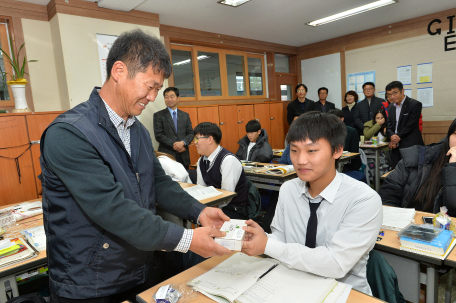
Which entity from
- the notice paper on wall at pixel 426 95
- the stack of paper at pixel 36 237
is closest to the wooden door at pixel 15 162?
the stack of paper at pixel 36 237

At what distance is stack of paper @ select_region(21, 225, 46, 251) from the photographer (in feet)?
5.58

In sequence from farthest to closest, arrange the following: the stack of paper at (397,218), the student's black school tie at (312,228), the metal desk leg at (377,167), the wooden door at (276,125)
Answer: the wooden door at (276,125) < the metal desk leg at (377,167) < the stack of paper at (397,218) < the student's black school tie at (312,228)

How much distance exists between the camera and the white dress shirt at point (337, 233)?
3.63ft

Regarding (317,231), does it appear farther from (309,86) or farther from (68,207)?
(309,86)

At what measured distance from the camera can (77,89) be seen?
13.2ft

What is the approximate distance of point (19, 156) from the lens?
3.34 metres

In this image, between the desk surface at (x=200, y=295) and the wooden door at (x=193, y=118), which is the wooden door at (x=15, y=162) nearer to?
the wooden door at (x=193, y=118)

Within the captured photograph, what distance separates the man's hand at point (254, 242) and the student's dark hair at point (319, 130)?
1.54 ft

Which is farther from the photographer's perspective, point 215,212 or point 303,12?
point 303,12

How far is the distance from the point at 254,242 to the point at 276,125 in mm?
6100

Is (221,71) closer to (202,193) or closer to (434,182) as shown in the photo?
(202,193)

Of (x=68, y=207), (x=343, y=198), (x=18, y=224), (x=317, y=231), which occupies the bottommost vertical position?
(x=18, y=224)

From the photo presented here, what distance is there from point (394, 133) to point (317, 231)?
14.4 ft

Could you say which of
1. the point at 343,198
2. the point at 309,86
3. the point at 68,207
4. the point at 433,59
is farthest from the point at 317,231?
the point at 309,86
